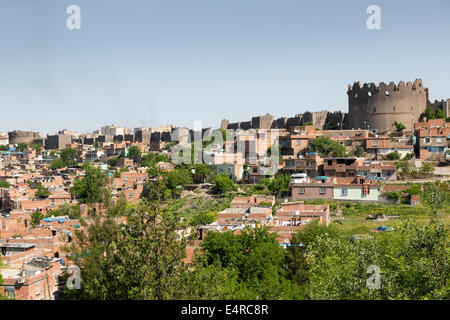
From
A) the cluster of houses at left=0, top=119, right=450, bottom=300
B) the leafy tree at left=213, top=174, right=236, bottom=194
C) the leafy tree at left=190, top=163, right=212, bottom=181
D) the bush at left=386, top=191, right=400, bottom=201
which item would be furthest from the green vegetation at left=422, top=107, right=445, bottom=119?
the leafy tree at left=213, top=174, right=236, bottom=194

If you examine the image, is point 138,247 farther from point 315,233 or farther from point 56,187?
point 56,187

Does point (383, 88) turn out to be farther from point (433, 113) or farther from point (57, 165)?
point (57, 165)

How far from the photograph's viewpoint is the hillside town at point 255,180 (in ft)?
52.0

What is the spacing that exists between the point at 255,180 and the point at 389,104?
18.5 metres

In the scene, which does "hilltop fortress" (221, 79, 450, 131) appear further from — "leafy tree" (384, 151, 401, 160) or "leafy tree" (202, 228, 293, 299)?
"leafy tree" (202, 228, 293, 299)

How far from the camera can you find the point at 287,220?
1862 centimetres

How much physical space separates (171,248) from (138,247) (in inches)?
20.2

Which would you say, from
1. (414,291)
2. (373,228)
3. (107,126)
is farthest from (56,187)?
(107,126)

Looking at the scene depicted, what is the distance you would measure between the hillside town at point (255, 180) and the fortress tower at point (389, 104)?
93 mm

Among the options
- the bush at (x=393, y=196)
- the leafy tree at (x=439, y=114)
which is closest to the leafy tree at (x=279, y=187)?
the bush at (x=393, y=196)

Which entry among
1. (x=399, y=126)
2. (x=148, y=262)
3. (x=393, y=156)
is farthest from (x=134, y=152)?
(x=148, y=262)

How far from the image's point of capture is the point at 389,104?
4394cm

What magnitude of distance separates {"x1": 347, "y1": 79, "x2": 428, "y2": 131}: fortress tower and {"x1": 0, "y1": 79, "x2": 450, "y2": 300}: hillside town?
3.7 inches

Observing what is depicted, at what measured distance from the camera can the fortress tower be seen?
43438 mm
